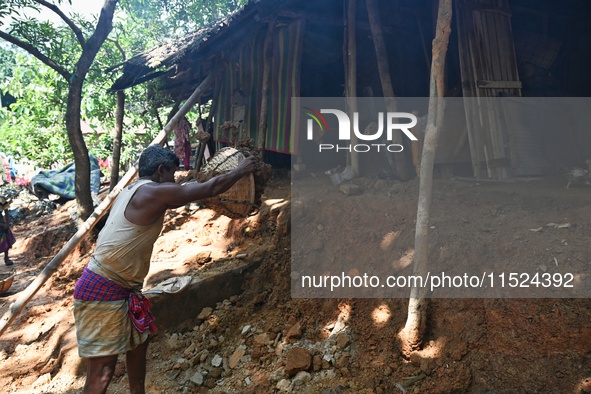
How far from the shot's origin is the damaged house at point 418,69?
5789 millimetres

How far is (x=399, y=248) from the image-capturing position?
4301mm

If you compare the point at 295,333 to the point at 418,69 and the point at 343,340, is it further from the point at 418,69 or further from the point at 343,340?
the point at 418,69

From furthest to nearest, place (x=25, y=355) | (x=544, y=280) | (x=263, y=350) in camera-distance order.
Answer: (x=25, y=355) < (x=263, y=350) < (x=544, y=280)

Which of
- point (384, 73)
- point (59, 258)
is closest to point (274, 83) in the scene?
point (384, 73)

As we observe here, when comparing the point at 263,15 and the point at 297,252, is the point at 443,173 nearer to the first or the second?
the point at 297,252

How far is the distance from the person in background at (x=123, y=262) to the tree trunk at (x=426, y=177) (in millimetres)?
1341

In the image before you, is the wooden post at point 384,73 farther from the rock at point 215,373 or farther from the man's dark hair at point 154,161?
the man's dark hair at point 154,161

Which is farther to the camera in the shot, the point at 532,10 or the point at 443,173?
the point at 532,10

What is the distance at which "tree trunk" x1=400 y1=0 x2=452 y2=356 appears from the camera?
10.5 feet

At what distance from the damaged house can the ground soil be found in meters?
0.72

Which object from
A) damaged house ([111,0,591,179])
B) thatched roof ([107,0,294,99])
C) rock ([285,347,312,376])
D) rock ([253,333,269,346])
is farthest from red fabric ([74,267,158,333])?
thatched roof ([107,0,294,99])

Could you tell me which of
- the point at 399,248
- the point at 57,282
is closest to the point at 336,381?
the point at 399,248

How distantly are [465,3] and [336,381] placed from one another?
4985 mm

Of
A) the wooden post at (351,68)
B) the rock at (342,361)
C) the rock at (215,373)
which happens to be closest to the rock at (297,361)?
the rock at (342,361)
